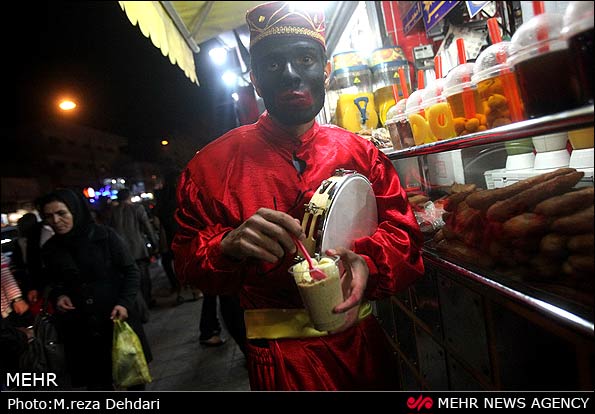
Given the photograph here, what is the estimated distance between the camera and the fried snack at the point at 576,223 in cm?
119

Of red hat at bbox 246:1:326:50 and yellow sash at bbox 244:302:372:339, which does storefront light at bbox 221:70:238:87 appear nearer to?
red hat at bbox 246:1:326:50

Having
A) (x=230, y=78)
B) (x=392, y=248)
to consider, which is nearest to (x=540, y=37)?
(x=392, y=248)

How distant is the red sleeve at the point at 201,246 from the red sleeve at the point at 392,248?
55 cm

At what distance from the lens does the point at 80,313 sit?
3.41m

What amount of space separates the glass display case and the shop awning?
2.51 metres

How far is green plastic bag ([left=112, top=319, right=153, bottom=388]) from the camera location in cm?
342

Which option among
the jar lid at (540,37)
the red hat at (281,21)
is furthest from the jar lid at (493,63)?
the red hat at (281,21)

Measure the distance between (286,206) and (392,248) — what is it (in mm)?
515

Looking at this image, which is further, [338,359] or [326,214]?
[338,359]

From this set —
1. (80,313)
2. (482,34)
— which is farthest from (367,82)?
(80,313)

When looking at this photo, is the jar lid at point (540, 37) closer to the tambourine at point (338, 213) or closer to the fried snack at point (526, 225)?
the fried snack at point (526, 225)

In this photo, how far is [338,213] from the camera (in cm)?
154
